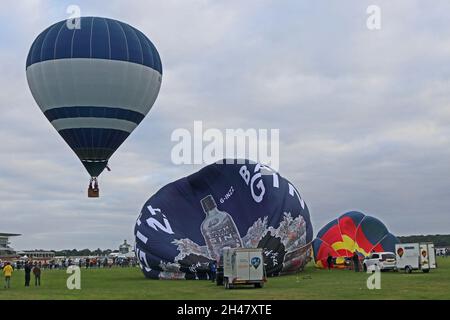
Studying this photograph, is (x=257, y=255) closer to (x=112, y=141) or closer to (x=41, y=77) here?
(x=112, y=141)

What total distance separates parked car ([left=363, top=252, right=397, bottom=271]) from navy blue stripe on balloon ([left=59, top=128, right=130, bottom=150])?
45.4 ft

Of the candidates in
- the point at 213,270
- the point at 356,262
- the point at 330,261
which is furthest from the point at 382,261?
the point at 213,270

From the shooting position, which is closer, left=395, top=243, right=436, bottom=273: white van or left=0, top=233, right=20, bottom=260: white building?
left=395, top=243, right=436, bottom=273: white van

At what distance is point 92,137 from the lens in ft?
108

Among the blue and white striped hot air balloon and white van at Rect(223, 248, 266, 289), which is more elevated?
the blue and white striped hot air balloon

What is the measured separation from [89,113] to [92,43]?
3361 mm

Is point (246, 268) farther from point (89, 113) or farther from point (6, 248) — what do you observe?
point (6, 248)

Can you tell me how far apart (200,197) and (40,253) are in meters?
104

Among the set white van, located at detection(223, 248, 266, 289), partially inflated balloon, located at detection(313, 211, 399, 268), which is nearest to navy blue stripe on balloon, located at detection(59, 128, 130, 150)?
white van, located at detection(223, 248, 266, 289)

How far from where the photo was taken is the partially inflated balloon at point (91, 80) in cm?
3241

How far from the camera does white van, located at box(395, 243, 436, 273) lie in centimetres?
3133

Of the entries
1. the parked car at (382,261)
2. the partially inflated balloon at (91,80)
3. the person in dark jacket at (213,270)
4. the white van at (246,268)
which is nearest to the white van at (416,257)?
the parked car at (382,261)

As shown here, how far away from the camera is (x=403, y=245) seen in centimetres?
3234

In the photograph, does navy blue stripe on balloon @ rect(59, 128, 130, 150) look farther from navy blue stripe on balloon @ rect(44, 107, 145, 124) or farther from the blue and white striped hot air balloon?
navy blue stripe on balloon @ rect(44, 107, 145, 124)
